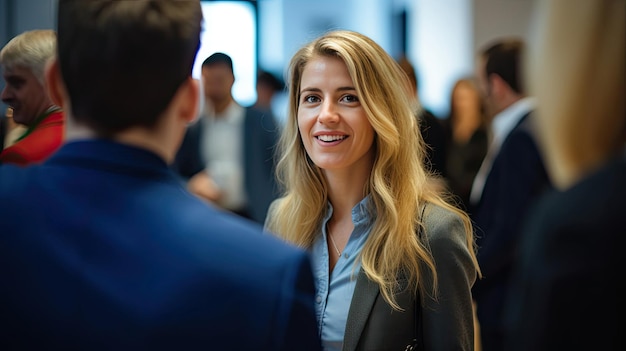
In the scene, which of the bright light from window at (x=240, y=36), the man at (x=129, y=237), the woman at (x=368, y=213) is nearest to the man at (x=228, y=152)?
the bright light from window at (x=240, y=36)

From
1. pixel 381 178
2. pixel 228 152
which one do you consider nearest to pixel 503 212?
pixel 381 178

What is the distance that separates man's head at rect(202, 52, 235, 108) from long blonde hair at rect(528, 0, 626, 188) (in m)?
5.05

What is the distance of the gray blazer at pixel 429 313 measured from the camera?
6.56ft

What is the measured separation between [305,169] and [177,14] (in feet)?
4.34

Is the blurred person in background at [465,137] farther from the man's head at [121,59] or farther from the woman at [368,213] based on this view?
the man's head at [121,59]

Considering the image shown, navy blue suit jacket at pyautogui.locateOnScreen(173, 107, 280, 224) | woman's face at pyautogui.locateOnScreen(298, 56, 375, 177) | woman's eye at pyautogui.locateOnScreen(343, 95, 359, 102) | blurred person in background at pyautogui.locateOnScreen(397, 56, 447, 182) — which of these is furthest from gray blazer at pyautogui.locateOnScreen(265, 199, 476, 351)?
navy blue suit jacket at pyautogui.locateOnScreen(173, 107, 280, 224)

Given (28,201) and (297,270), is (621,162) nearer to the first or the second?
(297,270)

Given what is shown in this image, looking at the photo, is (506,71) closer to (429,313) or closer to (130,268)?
(429,313)

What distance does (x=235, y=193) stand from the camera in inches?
234

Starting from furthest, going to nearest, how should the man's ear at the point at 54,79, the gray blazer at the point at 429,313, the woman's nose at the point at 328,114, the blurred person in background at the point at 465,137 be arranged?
1. the blurred person in background at the point at 465,137
2. the woman's nose at the point at 328,114
3. the gray blazer at the point at 429,313
4. the man's ear at the point at 54,79

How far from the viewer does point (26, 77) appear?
75.5 inches

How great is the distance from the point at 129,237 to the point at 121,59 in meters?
0.25

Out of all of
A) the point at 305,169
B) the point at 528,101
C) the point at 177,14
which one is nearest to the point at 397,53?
the point at 528,101

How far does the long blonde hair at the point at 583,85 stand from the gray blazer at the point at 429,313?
1.00 metres
